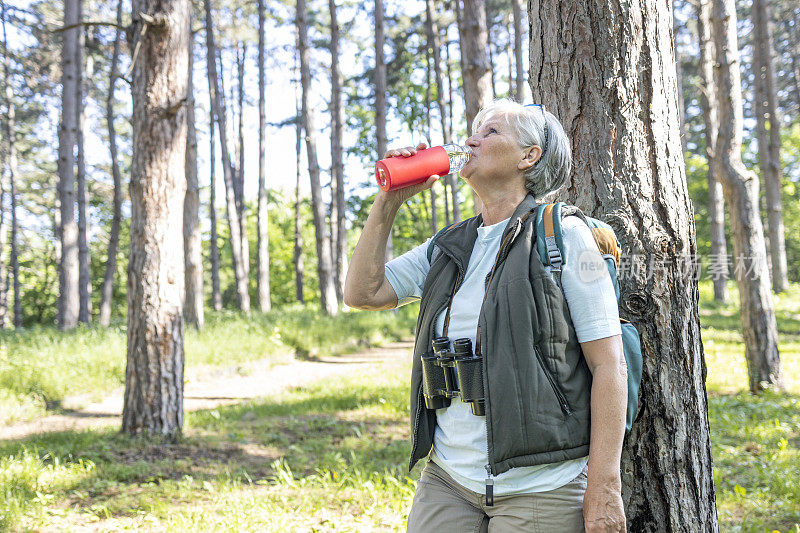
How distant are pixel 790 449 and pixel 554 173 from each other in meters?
5.13

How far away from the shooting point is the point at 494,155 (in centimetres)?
226

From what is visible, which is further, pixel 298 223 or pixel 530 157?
pixel 298 223

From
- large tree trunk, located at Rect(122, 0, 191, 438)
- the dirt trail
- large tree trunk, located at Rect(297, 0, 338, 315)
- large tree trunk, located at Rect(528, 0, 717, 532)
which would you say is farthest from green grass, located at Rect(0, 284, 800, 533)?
large tree trunk, located at Rect(297, 0, 338, 315)

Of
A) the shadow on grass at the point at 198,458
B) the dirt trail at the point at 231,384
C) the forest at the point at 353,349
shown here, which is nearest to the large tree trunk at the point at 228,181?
the forest at the point at 353,349

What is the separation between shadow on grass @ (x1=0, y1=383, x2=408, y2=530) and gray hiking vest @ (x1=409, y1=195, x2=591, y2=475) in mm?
3584

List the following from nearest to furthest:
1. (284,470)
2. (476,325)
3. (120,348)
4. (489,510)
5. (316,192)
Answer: (489,510) < (476,325) < (284,470) < (120,348) < (316,192)

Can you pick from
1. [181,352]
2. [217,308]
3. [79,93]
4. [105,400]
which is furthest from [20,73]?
[181,352]

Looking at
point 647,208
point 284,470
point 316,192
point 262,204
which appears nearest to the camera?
point 647,208

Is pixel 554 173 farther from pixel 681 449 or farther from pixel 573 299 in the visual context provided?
pixel 681 449

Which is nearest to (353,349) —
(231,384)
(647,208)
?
(231,384)

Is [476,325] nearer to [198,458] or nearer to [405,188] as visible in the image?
[405,188]

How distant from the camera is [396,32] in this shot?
23.8m

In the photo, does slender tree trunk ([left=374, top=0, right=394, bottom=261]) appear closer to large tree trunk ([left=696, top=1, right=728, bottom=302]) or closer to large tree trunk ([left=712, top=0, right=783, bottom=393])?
large tree trunk ([left=696, top=1, right=728, bottom=302])

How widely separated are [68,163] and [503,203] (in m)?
15.7
